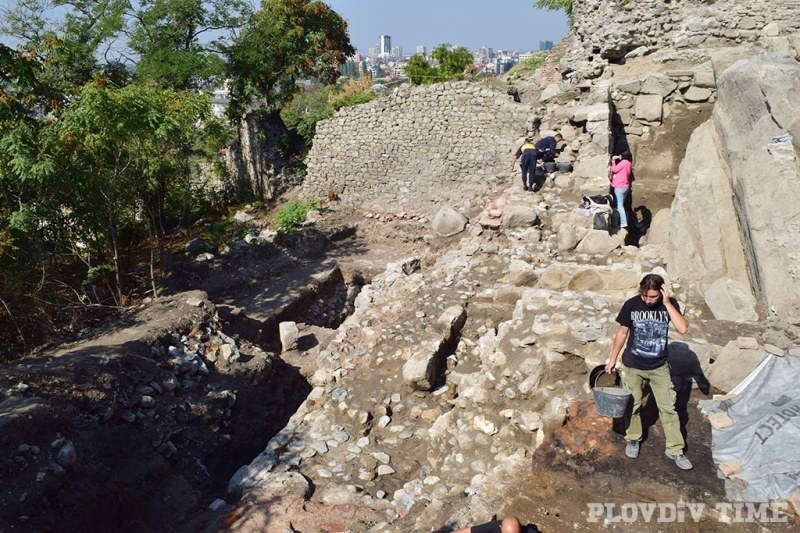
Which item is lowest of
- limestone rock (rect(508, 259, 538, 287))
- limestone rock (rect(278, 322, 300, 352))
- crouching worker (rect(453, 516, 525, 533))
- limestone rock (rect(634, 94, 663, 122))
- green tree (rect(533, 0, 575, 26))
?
limestone rock (rect(278, 322, 300, 352))

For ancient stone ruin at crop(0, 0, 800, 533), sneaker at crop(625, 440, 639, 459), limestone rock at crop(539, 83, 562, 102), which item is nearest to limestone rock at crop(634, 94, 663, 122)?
ancient stone ruin at crop(0, 0, 800, 533)

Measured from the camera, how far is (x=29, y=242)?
7.94 metres

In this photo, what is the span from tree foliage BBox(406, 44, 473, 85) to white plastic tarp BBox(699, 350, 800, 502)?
50.3 feet

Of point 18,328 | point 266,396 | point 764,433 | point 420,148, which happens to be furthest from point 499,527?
point 420,148

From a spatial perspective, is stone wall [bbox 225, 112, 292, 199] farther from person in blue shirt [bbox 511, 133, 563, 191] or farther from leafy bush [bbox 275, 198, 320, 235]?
person in blue shirt [bbox 511, 133, 563, 191]

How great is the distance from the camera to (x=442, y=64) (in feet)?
66.0

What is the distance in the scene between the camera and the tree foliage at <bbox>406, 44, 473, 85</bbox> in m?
18.3

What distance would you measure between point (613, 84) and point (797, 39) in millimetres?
2788

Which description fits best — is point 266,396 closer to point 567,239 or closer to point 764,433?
point 567,239

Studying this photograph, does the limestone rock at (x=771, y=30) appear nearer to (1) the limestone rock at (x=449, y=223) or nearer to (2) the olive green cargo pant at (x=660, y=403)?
(1) the limestone rock at (x=449, y=223)

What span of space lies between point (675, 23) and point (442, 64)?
10.8m

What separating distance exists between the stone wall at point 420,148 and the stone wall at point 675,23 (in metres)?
2.10

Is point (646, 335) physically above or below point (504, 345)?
above

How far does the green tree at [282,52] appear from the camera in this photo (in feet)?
49.0
